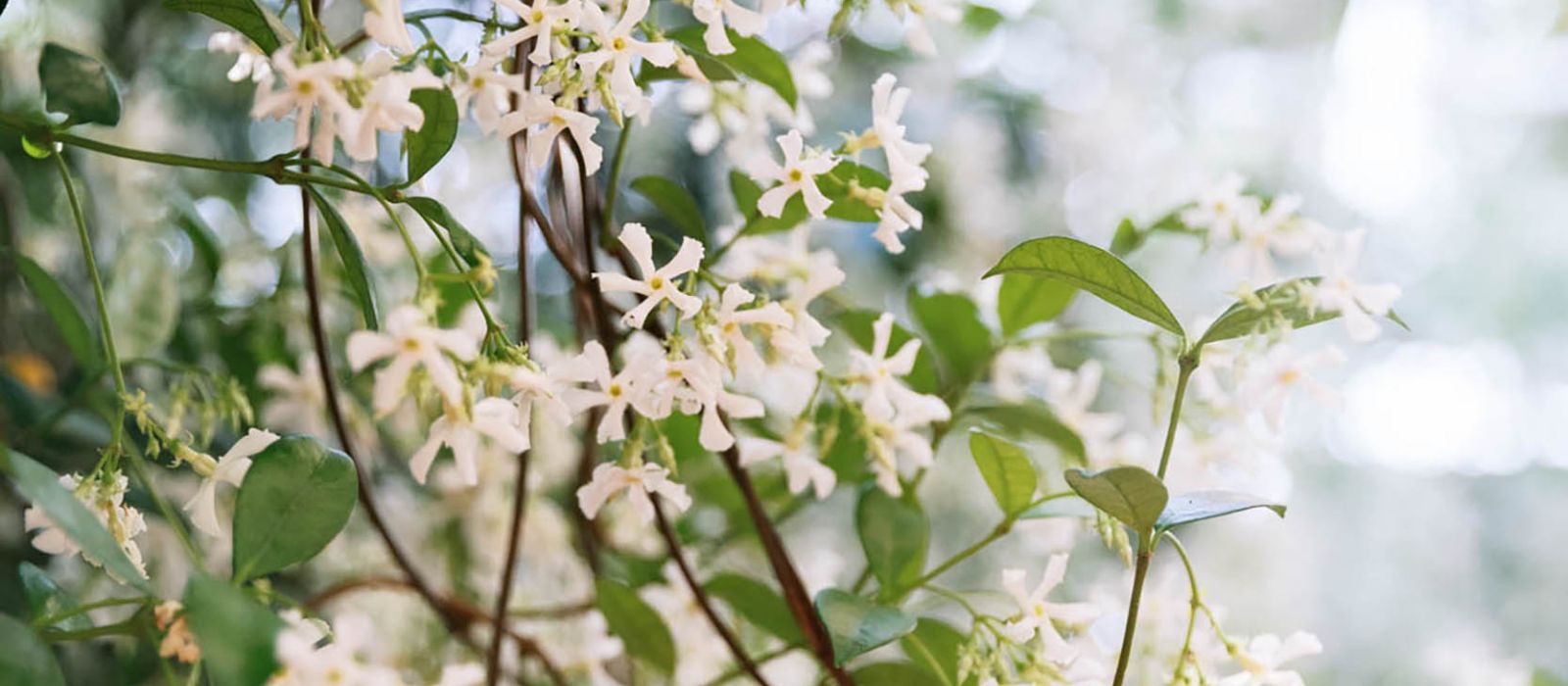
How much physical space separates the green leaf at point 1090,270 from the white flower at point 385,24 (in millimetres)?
197

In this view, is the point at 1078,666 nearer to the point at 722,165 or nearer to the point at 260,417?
the point at 260,417

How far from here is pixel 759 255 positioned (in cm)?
60

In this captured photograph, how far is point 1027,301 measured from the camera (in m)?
0.58

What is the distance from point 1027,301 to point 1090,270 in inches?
6.8

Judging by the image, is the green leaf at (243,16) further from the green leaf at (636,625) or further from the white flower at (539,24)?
the green leaf at (636,625)

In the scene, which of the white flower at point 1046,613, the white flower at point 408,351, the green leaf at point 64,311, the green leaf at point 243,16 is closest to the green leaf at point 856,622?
the white flower at point 1046,613

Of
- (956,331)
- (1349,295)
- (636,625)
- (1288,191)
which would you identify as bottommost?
(1288,191)

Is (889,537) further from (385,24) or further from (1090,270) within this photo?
(385,24)

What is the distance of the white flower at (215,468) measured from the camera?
38 cm

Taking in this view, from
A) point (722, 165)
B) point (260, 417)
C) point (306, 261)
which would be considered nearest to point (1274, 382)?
point (306, 261)

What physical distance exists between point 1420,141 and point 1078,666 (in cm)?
155

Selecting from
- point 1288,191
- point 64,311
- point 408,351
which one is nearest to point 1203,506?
point 408,351

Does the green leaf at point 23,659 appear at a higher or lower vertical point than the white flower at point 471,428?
lower

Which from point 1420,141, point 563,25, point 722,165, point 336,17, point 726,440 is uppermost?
point 563,25
